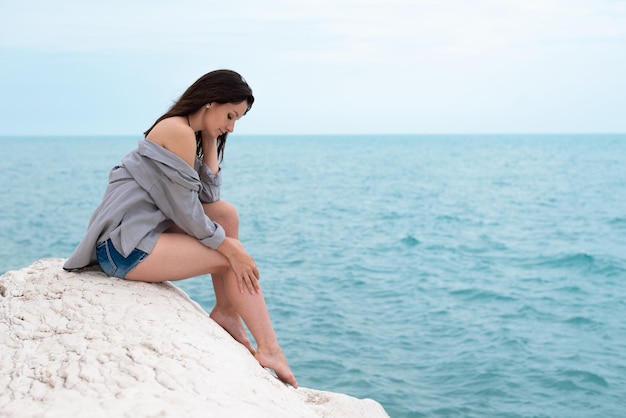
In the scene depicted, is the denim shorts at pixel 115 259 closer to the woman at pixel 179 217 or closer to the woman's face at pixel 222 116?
the woman at pixel 179 217

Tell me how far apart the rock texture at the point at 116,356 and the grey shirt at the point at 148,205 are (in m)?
0.24

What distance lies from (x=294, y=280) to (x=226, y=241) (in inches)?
340

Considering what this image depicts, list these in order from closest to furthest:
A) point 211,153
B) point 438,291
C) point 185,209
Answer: point 185,209, point 211,153, point 438,291

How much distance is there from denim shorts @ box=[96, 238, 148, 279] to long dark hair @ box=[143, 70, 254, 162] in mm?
675

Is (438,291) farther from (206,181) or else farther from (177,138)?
(177,138)

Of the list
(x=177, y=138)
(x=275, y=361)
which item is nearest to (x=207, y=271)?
(x=275, y=361)

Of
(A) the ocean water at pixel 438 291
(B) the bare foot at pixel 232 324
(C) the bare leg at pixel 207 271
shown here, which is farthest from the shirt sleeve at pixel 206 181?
(A) the ocean water at pixel 438 291

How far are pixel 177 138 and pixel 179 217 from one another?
383 millimetres

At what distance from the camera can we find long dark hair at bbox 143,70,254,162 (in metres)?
3.35

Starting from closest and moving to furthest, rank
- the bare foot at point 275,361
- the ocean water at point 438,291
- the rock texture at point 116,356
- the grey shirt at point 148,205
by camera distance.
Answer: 1. the rock texture at point 116,356
2. the grey shirt at point 148,205
3. the bare foot at point 275,361
4. the ocean water at point 438,291

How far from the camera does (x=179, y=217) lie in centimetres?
328

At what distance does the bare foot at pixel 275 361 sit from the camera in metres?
3.49

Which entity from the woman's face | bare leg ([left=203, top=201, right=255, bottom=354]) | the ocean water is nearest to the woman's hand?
bare leg ([left=203, top=201, right=255, bottom=354])

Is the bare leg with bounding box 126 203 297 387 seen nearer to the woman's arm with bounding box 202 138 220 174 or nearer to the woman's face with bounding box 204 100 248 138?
the woman's arm with bounding box 202 138 220 174
